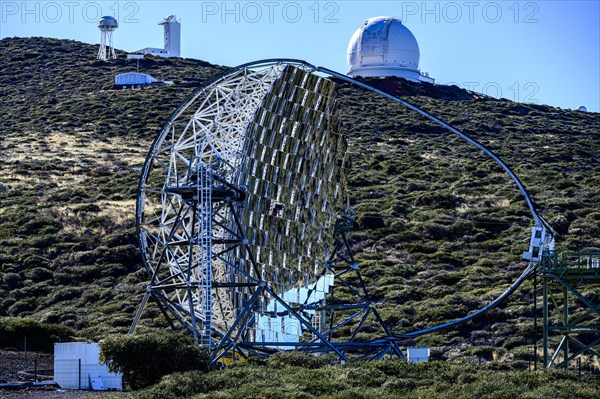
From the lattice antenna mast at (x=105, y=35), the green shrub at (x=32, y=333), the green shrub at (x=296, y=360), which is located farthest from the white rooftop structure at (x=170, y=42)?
the green shrub at (x=296, y=360)

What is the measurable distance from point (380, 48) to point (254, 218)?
68246 mm

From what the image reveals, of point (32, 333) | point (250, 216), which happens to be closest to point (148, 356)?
point (250, 216)

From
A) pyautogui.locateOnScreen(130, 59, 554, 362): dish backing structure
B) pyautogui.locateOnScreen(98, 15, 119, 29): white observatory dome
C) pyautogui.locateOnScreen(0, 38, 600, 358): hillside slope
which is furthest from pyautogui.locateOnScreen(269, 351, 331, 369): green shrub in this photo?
pyautogui.locateOnScreen(98, 15, 119, 29): white observatory dome

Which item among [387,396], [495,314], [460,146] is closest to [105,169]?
[460,146]

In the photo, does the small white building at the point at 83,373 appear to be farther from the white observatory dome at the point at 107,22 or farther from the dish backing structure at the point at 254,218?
the white observatory dome at the point at 107,22

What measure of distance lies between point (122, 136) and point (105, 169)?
37.7ft

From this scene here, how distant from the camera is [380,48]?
102125mm

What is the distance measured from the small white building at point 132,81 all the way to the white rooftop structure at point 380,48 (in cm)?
2049

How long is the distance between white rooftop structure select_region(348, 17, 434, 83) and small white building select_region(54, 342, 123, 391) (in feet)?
229

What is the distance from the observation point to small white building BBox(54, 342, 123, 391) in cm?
3359

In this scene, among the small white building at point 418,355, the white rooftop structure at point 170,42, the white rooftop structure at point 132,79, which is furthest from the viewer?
the white rooftop structure at point 170,42

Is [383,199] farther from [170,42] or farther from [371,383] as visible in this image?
[170,42]

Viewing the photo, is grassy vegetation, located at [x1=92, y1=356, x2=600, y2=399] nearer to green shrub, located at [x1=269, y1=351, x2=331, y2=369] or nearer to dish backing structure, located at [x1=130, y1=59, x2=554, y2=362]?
green shrub, located at [x1=269, y1=351, x2=331, y2=369]

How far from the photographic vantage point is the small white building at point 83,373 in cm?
3359
